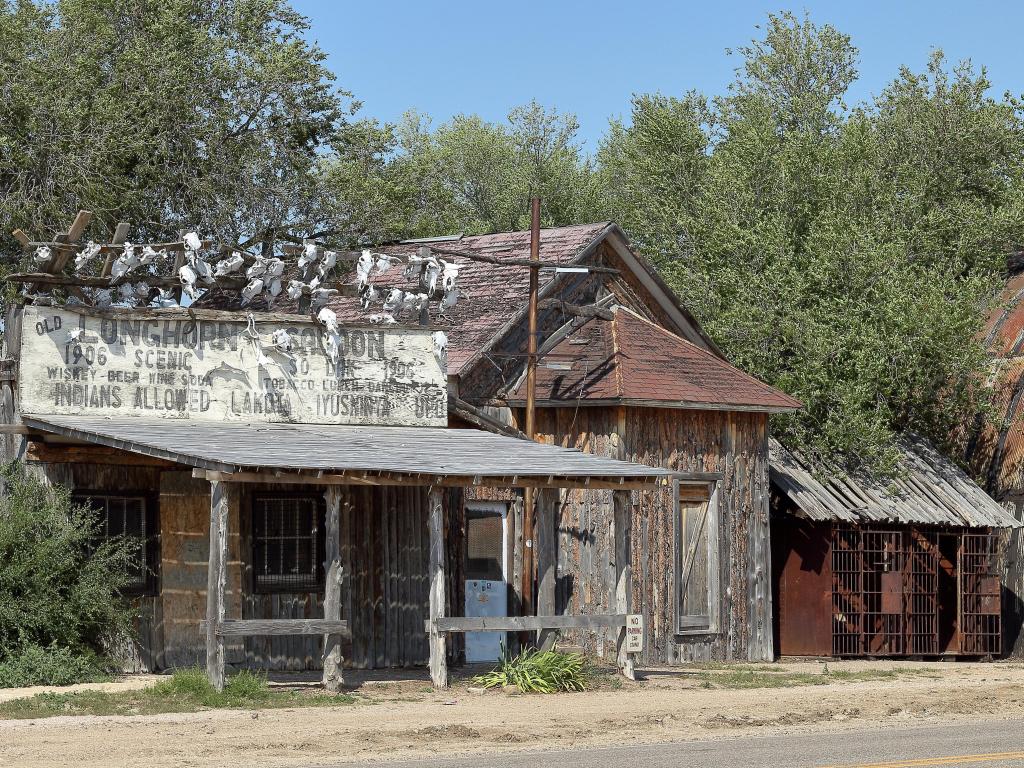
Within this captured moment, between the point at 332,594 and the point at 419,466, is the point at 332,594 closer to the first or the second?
the point at 332,594

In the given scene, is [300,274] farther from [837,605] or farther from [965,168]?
[965,168]

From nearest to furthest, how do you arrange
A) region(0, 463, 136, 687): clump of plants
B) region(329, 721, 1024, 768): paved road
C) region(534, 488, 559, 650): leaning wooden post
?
region(329, 721, 1024, 768): paved road → region(0, 463, 136, 687): clump of plants → region(534, 488, 559, 650): leaning wooden post

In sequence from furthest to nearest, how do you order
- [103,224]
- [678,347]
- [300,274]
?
1. [103,224]
2. [678,347]
3. [300,274]

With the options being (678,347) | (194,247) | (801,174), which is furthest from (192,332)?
(801,174)

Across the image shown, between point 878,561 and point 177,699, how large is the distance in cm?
1313

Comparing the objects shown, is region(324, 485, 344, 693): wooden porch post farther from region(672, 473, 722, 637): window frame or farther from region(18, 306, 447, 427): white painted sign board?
region(672, 473, 722, 637): window frame

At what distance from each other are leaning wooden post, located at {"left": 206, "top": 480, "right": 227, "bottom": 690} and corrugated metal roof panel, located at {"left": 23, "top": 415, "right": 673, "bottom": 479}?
0.53 metres

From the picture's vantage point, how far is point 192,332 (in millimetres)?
19219

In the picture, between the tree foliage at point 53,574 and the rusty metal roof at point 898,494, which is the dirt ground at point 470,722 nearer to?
the tree foliage at point 53,574

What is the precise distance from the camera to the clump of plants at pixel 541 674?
57.8 ft

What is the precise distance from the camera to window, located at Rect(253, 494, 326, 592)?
64.6 feet

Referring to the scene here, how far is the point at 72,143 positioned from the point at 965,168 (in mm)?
19872

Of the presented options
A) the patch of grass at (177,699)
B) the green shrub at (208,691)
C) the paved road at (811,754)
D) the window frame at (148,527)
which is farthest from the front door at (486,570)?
the paved road at (811,754)

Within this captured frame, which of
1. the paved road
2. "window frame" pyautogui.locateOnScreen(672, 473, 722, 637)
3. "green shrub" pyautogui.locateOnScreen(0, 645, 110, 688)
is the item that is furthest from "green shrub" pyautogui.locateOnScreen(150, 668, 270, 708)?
"window frame" pyautogui.locateOnScreen(672, 473, 722, 637)
